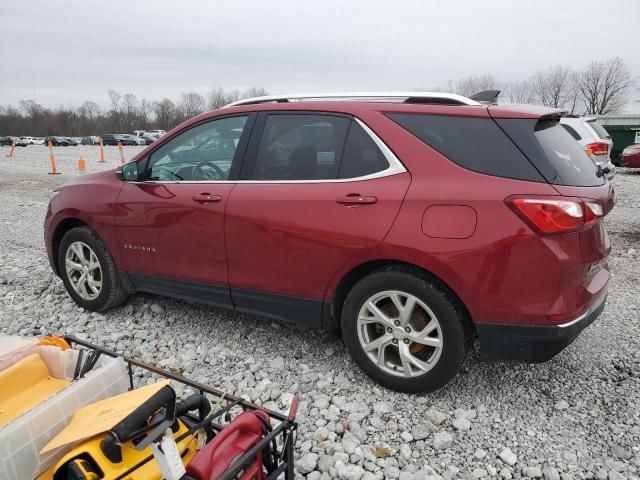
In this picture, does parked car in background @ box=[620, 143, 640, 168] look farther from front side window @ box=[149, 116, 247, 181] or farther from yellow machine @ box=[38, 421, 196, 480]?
yellow machine @ box=[38, 421, 196, 480]

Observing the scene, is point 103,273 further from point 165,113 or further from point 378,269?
point 165,113

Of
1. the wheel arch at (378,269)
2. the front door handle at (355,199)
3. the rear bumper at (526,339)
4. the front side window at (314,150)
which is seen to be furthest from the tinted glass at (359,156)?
the rear bumper at (526,339)

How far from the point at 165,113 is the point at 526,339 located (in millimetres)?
102974

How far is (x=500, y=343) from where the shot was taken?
9.05 ft

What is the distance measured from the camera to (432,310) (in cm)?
284

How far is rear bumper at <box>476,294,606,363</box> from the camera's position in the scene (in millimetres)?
2670

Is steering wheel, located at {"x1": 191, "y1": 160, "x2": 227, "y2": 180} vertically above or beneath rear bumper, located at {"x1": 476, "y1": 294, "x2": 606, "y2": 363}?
above

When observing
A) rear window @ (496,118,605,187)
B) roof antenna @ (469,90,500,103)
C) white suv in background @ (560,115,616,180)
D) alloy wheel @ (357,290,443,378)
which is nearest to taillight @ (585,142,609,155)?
white suv in background @ (560,115,616,180)

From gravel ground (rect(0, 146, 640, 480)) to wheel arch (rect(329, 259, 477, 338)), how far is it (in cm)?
47

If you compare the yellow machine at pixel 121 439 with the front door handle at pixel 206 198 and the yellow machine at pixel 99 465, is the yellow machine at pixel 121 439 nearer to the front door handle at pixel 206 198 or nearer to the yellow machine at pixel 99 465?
the yellow machine at pixel 99 465

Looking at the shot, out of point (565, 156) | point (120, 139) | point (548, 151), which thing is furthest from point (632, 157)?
point (120, 139)

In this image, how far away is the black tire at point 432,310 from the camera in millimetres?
2814

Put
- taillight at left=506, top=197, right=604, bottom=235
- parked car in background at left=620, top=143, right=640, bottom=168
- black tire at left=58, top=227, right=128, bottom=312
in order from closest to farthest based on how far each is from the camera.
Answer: taillight at left=506, top=197, right=604, bottom=235 < black tire at left=58, top=227, right=128, bottom=312 < parked car in background at left=620, top=143, right=640, bottom=168

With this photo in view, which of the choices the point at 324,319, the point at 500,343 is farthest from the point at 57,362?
the point at 500,343
